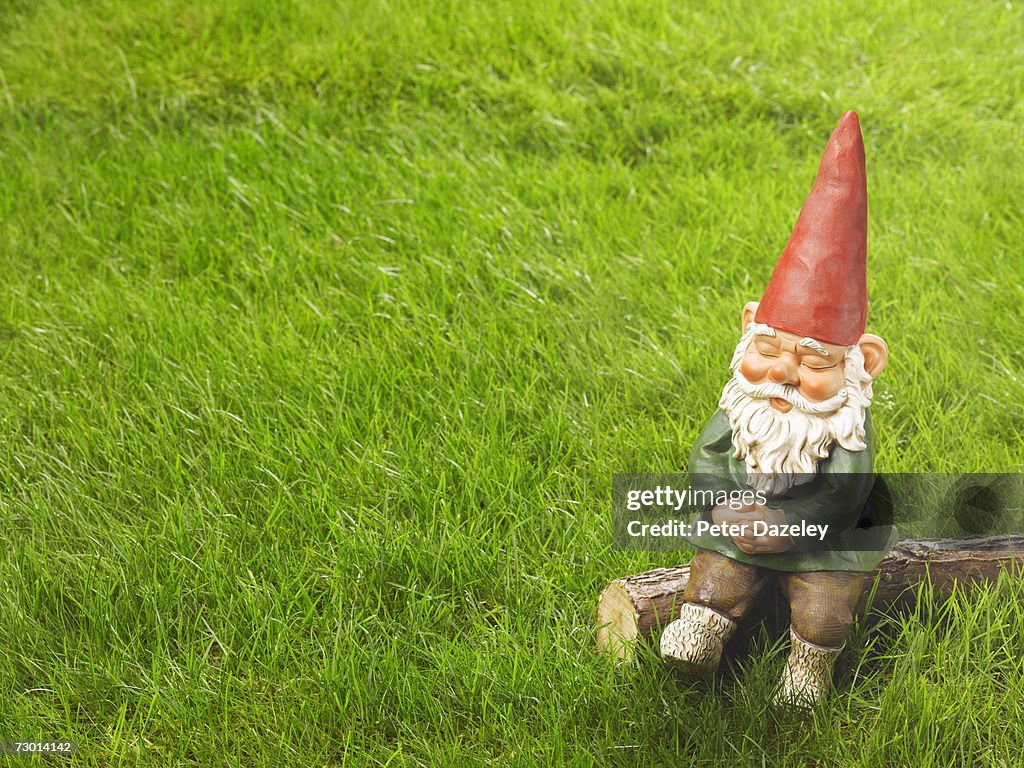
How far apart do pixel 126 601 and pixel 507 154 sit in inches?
109

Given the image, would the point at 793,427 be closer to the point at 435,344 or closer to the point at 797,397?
the point at 797,397

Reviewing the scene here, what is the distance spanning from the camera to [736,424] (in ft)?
7.53

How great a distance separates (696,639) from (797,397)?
0.58 metres

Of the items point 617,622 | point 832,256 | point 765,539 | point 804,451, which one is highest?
point 832,256

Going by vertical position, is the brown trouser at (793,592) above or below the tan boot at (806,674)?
above

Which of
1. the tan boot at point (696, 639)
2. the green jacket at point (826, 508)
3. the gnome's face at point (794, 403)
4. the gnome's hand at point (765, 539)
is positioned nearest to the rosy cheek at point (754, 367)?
the gnome's face at point (794, 403)

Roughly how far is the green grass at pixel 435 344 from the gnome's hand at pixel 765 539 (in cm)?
31

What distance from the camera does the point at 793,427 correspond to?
2229mm

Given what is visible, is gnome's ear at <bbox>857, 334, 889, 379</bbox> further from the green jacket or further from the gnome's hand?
the gnome's hand

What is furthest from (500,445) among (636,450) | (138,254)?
(138,254)

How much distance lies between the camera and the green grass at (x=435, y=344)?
8.21 feet

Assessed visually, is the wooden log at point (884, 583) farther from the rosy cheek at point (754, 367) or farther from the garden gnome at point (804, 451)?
the rosy cheek at point (754, 367)

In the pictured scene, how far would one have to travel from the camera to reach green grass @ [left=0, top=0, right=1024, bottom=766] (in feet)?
8.21

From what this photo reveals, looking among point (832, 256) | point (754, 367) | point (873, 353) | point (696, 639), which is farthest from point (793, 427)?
point (696, 639)
